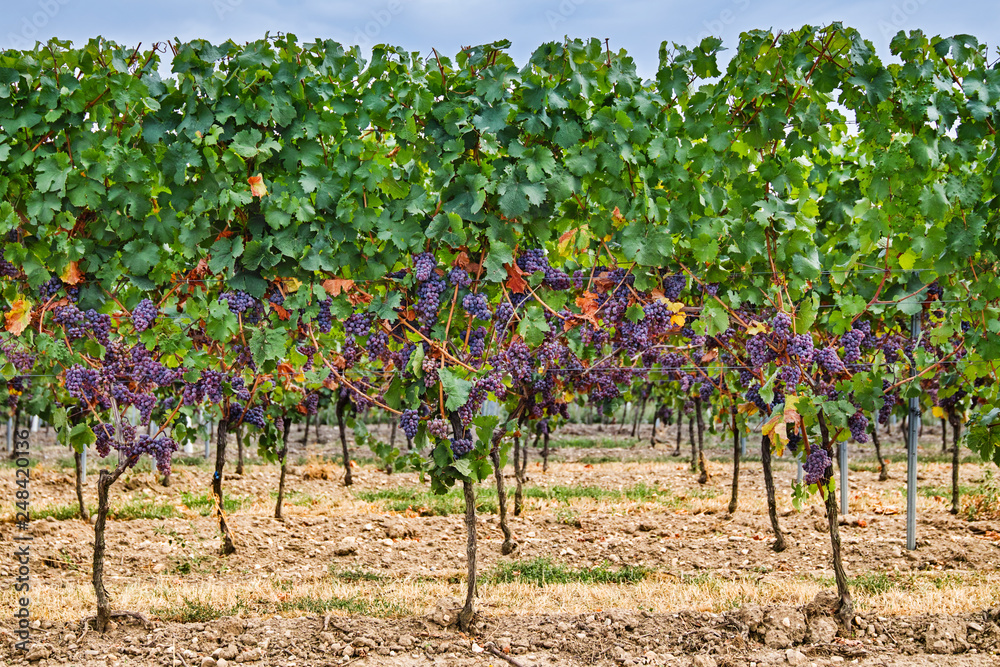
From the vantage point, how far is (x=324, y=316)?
14.6 ft

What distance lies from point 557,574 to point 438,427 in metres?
2.63

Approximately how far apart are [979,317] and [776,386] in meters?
1.18

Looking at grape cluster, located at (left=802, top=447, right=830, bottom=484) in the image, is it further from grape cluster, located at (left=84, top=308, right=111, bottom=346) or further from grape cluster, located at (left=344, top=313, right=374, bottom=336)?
grape cluster, located at (left=84, top=308, right=111, bottom=346)

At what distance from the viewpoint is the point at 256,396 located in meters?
7.11

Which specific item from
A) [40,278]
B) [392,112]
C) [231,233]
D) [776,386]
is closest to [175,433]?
[40,278]

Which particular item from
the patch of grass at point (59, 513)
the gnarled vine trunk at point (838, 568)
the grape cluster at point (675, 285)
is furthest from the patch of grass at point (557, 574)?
the patch of grass at point (59, 513)

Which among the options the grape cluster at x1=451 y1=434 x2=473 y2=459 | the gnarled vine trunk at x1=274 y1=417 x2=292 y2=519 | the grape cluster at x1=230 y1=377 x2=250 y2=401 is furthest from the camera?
the gnarled vine trunk at x1=274 y1=417 x2=292 y2=519

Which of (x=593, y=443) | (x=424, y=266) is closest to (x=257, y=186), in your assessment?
(x=424, y=266)

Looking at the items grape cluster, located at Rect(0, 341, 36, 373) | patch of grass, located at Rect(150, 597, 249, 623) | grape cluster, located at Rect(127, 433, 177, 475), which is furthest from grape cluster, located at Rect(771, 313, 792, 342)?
grape cluster, located at Rect(0, 341, 36, 373)

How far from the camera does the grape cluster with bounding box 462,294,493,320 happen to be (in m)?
4.06

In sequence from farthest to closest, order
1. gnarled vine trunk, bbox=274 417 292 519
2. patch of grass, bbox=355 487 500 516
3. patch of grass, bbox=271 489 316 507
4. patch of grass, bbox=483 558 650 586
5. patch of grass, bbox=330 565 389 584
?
patch of grass, bbox=271 489 316 507 < patch of grass, bbox=355 487 500 516 < gnarled vine trunk, bbox=274 417 292 519 < patch of grass, bbox=330 565 389 584 < patch of grass, bbox=483 558 650 586

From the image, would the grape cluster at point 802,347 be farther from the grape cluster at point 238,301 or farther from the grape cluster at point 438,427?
the grape cluster at point 238,301

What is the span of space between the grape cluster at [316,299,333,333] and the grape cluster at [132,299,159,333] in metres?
0.94

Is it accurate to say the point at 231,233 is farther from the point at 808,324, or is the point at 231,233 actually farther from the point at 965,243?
the point at 965,243
